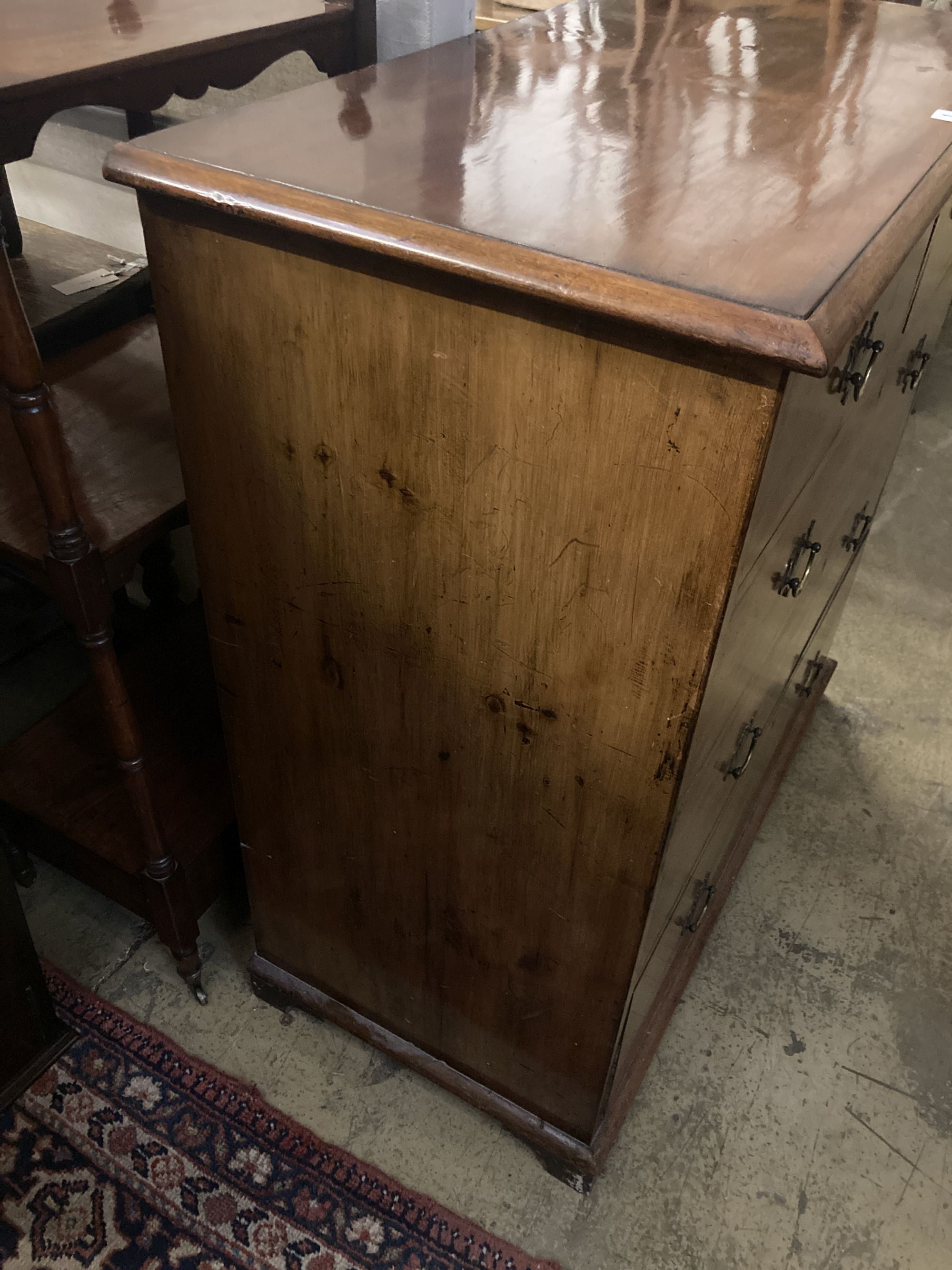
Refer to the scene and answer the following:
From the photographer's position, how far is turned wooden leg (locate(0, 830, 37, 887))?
1.51m

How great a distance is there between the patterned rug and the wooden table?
1.19 meters

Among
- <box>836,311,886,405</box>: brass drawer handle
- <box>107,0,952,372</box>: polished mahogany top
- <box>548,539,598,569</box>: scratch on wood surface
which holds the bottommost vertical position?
<box>548,539,598,569</box>: scratch on wood surface

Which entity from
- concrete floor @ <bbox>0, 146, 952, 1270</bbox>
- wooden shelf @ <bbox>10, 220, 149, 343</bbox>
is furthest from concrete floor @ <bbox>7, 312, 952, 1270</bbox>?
wooden shelf @ <bbox>10, 220, 149, 343</bbox>

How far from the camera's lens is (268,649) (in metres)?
1.05

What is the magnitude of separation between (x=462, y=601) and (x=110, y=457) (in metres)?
0.58

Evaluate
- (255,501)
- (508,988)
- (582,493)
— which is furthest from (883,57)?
(508,988)

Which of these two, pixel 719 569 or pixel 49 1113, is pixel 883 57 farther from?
pixel 49 1113

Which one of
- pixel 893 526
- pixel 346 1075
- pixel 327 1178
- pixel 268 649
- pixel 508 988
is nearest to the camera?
pixel 268 649

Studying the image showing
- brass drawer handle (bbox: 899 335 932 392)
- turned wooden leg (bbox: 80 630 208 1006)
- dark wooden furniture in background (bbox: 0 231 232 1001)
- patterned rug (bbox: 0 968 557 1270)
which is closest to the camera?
dark wooden furniture in background (bbox: 0 231 232 1001)

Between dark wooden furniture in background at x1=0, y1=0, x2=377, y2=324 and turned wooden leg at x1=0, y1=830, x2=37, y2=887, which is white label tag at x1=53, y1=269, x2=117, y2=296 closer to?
dark wooden furniture in background at x1=0, y1=0, x2=377, y2=324

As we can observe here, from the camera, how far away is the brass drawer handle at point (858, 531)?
1.50 metres

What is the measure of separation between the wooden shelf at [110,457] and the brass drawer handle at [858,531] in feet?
3.25

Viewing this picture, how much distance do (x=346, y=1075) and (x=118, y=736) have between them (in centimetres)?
62

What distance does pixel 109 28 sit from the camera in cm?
115
